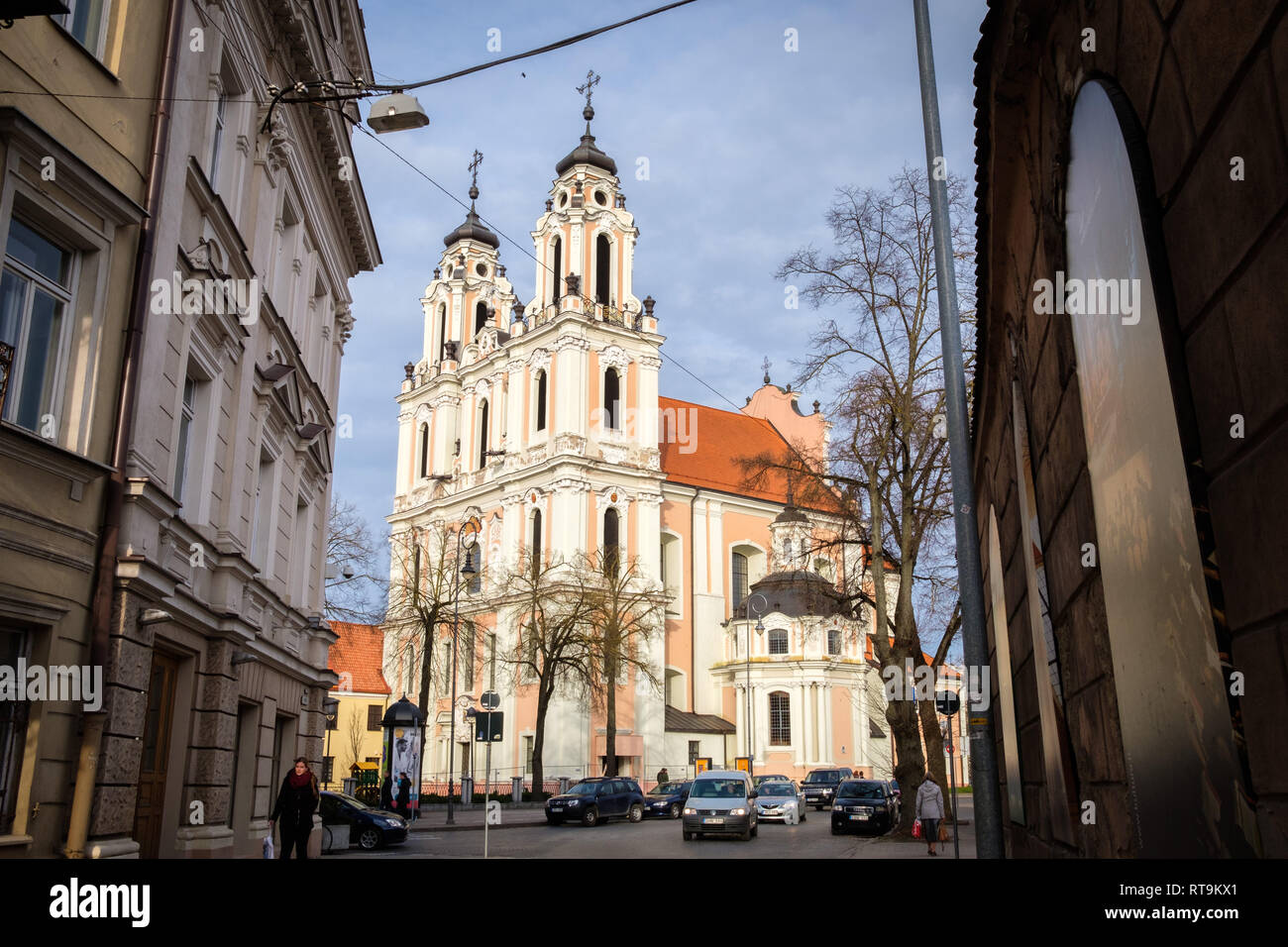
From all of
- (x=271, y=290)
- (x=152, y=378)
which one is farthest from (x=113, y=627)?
(x=271, y=290)

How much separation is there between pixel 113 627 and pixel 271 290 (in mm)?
8334

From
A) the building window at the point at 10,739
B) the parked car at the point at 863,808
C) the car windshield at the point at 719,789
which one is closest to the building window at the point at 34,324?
the building window at the point at 10,739

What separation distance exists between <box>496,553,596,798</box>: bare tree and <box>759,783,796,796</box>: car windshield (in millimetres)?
11477

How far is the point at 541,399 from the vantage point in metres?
61.0

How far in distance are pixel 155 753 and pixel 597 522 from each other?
148ft

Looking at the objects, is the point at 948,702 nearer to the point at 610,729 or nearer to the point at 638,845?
the point at 638,845

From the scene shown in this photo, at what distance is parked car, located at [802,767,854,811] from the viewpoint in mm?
49094

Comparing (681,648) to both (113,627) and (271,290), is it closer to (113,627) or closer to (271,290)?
(271,290)

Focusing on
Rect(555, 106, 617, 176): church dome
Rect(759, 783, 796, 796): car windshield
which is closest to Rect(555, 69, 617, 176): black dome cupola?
Rect(555, 106, 617, 176): church dome

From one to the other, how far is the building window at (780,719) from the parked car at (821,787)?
398 inches

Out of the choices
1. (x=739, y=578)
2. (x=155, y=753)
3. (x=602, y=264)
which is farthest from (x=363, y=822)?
(x=739, y=578)

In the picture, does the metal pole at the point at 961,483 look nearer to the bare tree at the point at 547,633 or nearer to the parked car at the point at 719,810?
the parked car at the point at 719,810

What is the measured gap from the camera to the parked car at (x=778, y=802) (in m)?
35.5

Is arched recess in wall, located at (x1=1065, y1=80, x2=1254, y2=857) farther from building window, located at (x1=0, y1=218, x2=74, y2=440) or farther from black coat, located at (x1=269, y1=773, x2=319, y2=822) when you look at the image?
black coat, located at (x1=269, y1=773, x2=319, y2=822)
